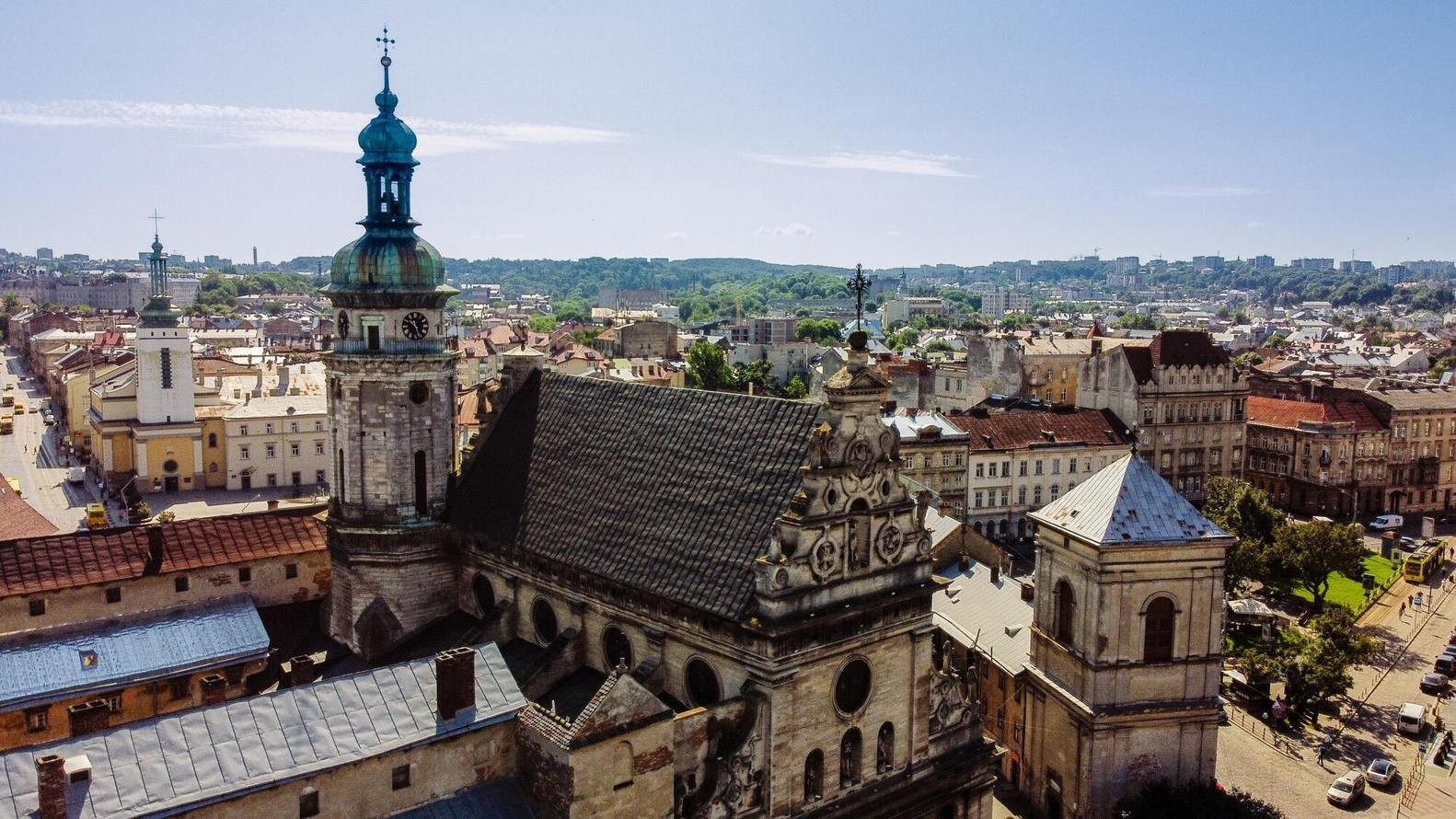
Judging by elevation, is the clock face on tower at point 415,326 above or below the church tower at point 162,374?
above

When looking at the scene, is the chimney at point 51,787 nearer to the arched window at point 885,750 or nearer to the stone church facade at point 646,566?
the stone church facade at point 646,566

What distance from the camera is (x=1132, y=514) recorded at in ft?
Answer: 145

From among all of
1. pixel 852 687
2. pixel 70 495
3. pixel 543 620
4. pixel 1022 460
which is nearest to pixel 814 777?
pixel 852 687

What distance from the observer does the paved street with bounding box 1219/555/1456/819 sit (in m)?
49.8

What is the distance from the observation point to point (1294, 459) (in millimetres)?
115625

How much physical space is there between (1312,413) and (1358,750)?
69.2 m

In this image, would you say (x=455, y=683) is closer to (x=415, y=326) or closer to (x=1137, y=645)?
(x=415, y=326)

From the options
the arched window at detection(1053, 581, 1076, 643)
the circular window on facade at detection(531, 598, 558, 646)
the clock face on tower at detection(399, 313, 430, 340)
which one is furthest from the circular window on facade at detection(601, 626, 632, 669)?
the arched window at detection(1053, 581, 1076, 643)

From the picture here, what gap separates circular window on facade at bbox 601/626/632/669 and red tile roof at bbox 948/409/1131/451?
63801 millimetres

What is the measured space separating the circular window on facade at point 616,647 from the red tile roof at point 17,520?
1255 inches

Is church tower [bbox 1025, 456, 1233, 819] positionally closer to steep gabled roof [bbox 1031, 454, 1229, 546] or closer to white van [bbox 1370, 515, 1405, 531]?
steep gabled roof [bbox 1031, 454, 1229, 546]

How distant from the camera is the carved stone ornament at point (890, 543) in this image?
3431cm

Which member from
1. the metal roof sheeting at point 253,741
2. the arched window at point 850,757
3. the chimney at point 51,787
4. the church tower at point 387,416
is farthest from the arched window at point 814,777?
the chimney at point 51,787

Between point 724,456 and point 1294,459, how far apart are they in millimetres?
100148
